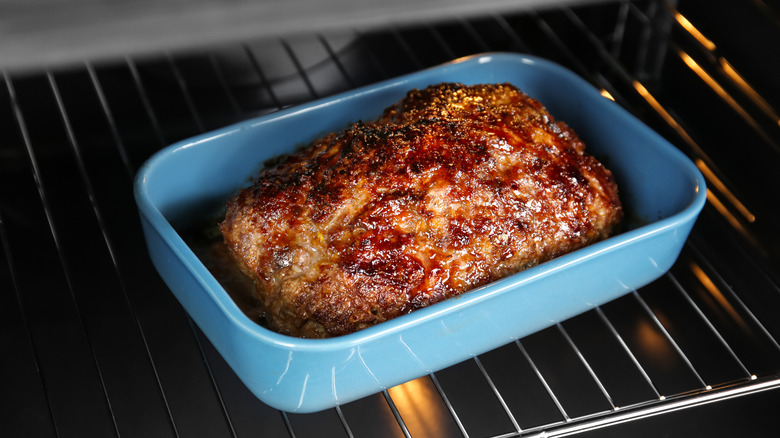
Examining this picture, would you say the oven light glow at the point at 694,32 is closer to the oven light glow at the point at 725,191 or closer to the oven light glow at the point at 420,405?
the oven light glow at the point at 725,191

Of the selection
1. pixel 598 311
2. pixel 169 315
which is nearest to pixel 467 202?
pixel 598 311

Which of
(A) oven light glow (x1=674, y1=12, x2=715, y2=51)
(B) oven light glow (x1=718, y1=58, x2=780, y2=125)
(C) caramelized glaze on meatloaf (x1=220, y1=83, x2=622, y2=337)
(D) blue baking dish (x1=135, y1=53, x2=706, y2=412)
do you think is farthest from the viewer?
(A) oven light glow (x1=674, y1=12, x2=715, y2=51)

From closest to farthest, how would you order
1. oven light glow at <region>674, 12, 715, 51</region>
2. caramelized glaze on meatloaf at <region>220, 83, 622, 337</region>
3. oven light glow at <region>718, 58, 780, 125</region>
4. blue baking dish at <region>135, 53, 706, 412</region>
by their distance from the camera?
1. blue baking dish at <region>135, 53, 706, 412</region>
2. caramelized glaze on meatloaf at <region>220, 83, 622, 337</region>
3. oven light glow at <region>718, 58, 780, 125</region>
4. oven light glow at <region>674, 12, 715, 51</region>

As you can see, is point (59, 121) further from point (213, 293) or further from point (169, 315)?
point (213, 293)

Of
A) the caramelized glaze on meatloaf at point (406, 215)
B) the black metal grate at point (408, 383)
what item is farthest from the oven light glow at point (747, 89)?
the caramelized glaze on meatloaf at point (406, 215)

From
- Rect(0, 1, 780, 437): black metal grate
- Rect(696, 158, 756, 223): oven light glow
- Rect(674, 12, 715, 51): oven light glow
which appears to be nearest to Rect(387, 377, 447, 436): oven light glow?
Rect(0, 1, 780, 437): black metal grate

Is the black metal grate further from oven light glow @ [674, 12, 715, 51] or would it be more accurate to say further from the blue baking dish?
the blue baking dish
